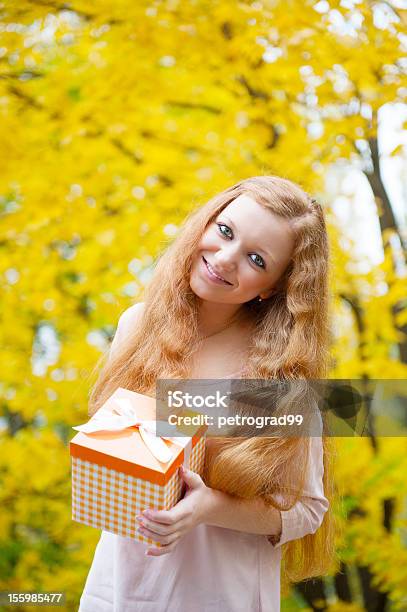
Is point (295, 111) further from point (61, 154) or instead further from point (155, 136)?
point (61, 154)

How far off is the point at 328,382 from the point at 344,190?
104 cm

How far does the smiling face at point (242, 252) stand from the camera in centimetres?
118

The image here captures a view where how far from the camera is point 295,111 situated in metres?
2.15

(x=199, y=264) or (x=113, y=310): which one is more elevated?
(x=199, y=264)

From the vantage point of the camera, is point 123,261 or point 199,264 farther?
point 123,261

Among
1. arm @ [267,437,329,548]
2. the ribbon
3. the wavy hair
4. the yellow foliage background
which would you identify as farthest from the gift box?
the yellow foliage background

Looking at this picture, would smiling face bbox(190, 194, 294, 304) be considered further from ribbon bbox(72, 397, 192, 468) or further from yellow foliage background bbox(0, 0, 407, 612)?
yellow foliage background bbox(0, 0, 407, 612)

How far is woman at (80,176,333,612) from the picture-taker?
1.16m

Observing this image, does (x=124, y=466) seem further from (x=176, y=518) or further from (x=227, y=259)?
(x=227, y=259)

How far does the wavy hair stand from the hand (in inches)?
3.1

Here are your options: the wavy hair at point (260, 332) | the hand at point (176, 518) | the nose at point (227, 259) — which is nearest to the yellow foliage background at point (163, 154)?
the wavy hair at point (260, 332)

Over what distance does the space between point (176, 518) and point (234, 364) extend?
1.14 feet

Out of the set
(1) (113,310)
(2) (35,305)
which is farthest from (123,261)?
(2) (35,305)

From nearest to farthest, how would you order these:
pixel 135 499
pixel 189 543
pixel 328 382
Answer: pixel 135 499, pixel 189 543, pixel 328 382
